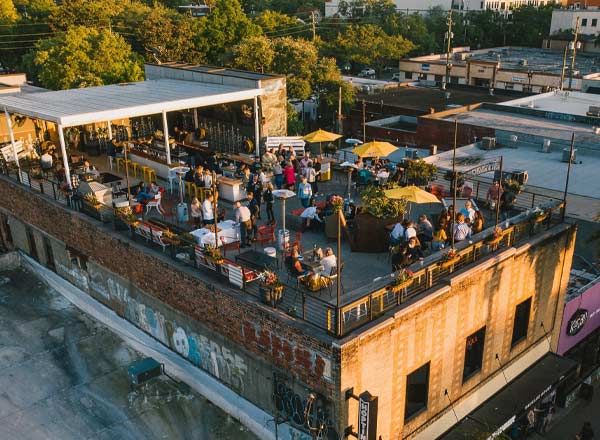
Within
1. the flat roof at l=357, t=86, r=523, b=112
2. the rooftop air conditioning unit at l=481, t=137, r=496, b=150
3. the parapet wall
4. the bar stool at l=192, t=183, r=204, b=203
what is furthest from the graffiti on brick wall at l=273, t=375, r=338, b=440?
the flat roof at l=357, t=86, r=523, b=112

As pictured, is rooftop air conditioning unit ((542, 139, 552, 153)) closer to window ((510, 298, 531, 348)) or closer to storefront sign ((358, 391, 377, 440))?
window ((510, 298, 531, 348))

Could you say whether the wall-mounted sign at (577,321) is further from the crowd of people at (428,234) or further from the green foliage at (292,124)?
the green foliage at (292,124)

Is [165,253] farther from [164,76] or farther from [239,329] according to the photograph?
[164,76]

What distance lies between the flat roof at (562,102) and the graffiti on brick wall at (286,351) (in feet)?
107

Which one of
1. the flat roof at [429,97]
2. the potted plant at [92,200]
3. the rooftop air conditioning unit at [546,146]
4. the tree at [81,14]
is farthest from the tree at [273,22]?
the potted plant at [92,200]

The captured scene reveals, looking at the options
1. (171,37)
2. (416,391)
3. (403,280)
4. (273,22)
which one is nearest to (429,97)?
(171,37)

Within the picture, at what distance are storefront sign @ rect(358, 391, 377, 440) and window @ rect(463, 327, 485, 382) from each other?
15.7ft

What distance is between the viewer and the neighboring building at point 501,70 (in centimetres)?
6469

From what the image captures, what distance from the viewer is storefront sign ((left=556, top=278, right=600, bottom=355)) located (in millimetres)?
21312

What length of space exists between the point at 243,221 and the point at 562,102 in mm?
34936

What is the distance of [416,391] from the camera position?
614 inches

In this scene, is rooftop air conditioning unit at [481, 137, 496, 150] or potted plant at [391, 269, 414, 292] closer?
potted plant at [391, 269, 414, 292]

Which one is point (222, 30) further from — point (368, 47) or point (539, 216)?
point (539, 216)

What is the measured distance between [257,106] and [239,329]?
50.6 feet
